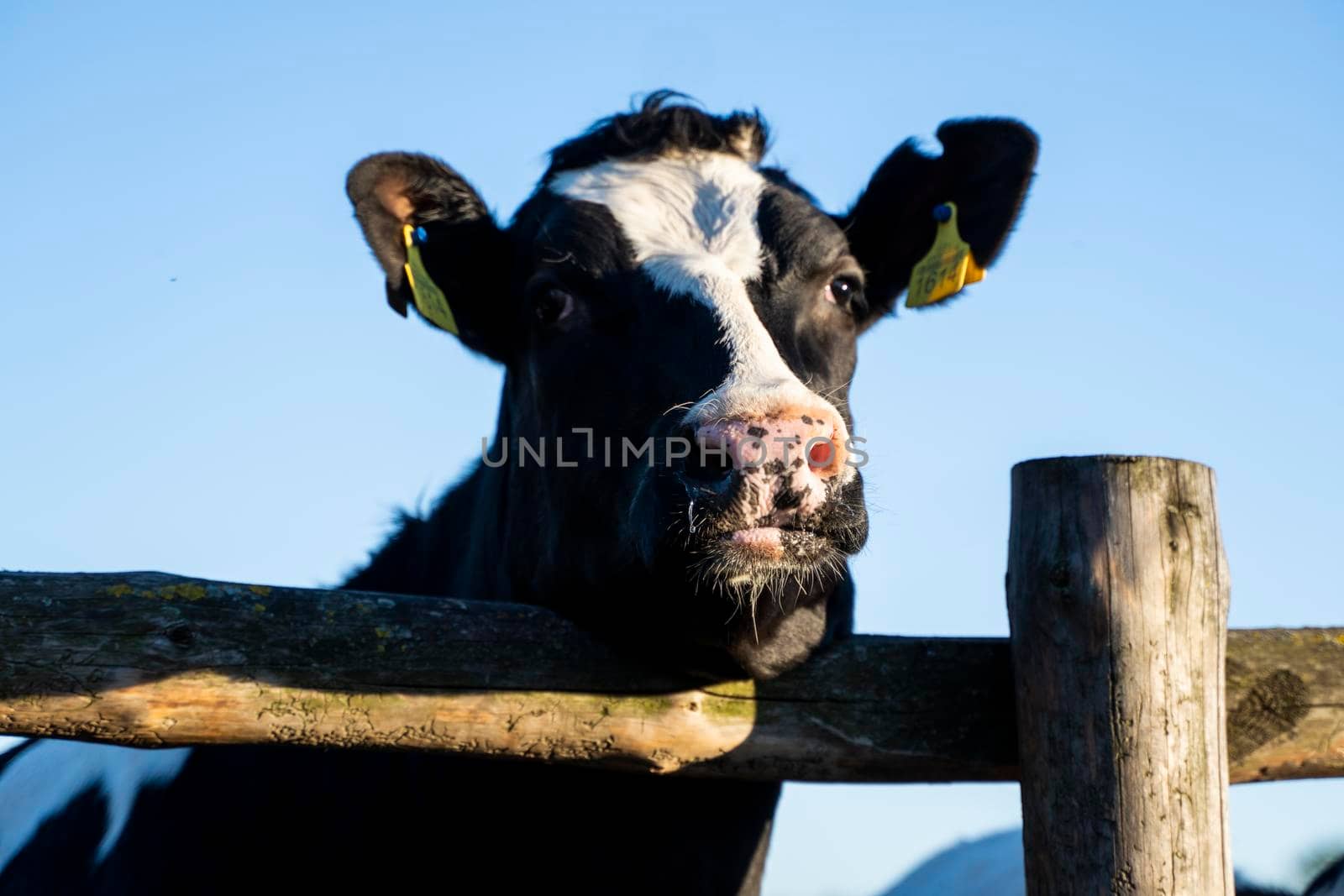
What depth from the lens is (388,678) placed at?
103 inches

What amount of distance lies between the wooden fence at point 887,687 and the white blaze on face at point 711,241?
23.3 inches

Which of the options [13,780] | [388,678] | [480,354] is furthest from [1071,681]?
[13,780]

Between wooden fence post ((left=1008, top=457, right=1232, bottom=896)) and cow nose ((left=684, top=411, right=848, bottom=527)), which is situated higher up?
cow nose ((left=684, top=411, right=848, bottom=527))

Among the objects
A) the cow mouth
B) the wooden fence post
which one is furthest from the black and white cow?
the wooden fence post

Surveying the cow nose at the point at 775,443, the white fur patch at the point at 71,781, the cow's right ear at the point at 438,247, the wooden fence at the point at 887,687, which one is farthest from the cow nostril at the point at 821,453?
the white fur patch at the point at 71,781

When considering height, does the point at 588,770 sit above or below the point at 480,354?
below

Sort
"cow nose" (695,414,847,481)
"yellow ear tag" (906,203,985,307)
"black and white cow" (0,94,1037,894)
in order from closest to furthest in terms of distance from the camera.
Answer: "cow nose" (695,414,847,481) < "black and white cow" (0,94,1037,894) < "yellow ear tag" (906,203,985,307)

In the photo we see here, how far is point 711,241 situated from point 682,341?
2.00 feet

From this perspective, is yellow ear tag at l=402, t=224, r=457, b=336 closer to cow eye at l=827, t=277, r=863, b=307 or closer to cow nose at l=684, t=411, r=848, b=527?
cow eye at l=827, t=277, r=863, b=307

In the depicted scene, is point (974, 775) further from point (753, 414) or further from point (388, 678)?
point (388, 678)

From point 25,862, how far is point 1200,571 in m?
3.85

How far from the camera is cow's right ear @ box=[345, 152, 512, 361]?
13.9 ft

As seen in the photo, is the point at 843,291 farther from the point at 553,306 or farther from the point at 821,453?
the point at 821,453

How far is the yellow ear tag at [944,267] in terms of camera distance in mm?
4469
